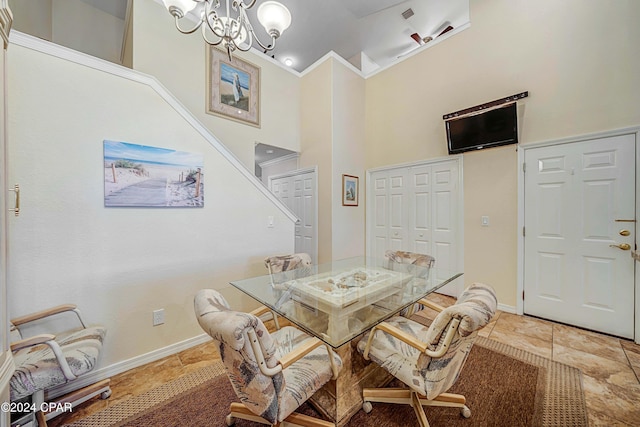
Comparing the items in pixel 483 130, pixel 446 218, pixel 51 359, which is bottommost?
pixel 51 359

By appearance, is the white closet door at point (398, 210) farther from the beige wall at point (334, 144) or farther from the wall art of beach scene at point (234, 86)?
the wall art of beach scene at point (234, 86)

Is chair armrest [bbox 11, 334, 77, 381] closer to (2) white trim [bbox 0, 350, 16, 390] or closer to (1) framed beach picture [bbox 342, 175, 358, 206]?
(2) white trim [bbox 0, 350, 16, 390]

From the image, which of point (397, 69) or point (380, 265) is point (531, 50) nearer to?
point (397, 69)

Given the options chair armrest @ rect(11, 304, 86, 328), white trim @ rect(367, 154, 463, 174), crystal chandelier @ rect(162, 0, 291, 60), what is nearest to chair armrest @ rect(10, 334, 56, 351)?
chair armrest @ rect(11, 304, 86, 328)

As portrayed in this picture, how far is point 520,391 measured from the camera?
1636 millimetres

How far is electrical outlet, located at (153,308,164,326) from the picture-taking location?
2039mm

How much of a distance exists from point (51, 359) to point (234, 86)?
356cm

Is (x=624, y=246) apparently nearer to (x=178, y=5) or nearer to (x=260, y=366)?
(x=260, y=366)

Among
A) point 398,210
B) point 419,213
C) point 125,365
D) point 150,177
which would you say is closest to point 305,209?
point 398,210

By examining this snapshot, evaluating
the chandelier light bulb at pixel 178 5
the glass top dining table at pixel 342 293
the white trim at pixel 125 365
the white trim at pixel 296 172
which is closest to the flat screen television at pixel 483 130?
the glass top dining table at pixel 342 293

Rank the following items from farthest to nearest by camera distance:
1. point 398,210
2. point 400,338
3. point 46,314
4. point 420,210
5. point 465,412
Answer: point 398,210, point 420,210, point 46,314, point 465,412, point 400,338

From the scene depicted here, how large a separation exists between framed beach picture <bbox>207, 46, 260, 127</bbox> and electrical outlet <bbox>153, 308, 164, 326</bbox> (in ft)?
8.68

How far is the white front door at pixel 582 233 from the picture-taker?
2.29 meters

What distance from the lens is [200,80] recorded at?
3332 millimetres
